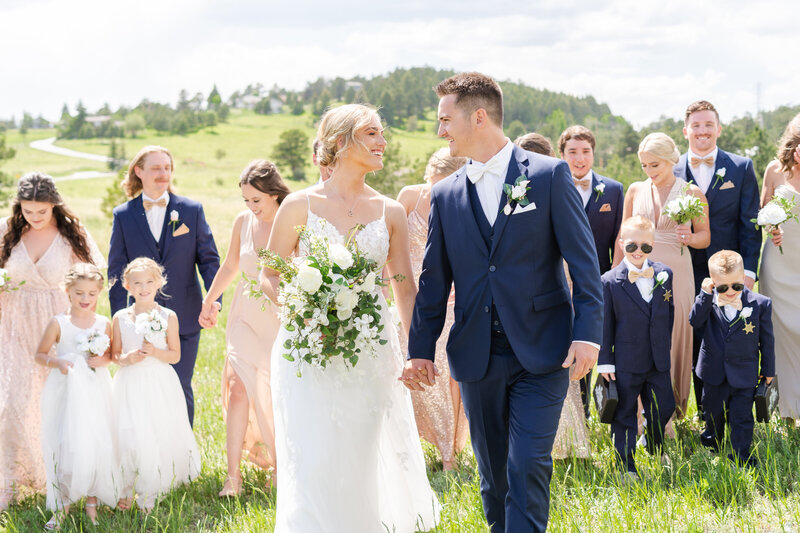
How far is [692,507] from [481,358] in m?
1.89

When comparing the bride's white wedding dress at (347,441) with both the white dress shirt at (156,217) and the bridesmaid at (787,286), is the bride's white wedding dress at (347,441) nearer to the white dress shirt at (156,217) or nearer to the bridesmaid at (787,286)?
the white dress shirt at (156,217)

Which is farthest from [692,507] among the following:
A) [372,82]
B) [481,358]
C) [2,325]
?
[372,82]

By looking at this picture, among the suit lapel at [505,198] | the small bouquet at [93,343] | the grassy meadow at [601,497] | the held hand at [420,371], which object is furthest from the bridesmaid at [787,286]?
the small bouquet at [93,343]

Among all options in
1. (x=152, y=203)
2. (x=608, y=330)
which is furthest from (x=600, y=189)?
(x=152, y=203)

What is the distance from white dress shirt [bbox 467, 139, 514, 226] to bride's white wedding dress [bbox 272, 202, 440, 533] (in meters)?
0.82

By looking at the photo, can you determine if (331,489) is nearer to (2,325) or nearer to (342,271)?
(342,271)

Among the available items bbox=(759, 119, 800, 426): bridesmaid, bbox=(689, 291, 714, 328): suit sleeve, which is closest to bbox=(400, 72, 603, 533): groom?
bbox=(689, 291, 714, 328): suit sleeve

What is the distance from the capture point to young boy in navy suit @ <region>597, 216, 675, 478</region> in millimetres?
5957

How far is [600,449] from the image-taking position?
256 inches

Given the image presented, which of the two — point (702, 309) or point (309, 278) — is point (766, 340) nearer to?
point (702, 309)

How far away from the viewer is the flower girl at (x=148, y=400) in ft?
20.9

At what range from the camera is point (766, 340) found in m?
6.00

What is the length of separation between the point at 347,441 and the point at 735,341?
3165mm

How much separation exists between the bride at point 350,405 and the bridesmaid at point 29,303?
2861 millimetres
